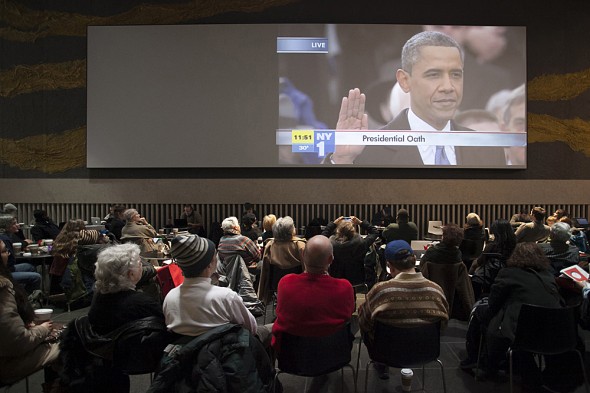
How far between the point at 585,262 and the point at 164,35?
9.57m

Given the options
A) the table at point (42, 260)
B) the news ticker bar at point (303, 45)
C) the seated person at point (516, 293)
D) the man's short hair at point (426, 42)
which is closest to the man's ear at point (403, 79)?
the man's short hair at point (426, 42)

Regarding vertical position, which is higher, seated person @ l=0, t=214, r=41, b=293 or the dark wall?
the dark wall

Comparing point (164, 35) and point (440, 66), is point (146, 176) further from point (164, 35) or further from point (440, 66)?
point (440, 66)

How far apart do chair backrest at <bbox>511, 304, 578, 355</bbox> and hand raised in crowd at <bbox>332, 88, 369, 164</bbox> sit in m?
7.52

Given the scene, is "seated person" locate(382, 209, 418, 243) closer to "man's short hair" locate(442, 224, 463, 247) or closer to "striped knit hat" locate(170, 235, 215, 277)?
"man's short hair" locate(442, 224, 463, 247)

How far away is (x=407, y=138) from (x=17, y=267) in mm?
7990

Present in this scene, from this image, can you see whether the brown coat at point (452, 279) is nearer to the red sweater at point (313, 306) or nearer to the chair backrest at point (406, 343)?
the chair backrest at point (406, 343)

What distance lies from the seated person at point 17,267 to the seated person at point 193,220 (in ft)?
14.1

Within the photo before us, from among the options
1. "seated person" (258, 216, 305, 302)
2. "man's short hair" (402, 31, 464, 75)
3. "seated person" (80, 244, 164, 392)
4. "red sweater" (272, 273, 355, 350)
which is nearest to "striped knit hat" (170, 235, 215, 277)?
"seated person" (80, 244, 164, 392)

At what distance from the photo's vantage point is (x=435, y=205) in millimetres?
10531

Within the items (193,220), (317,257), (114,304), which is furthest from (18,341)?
(193,220)

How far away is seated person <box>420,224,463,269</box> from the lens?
425cm

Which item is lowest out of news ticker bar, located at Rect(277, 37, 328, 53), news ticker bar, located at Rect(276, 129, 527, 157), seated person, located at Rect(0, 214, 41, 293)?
seated person, located at Rect(0, 214, 41, 293)

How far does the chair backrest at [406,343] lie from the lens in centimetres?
262
